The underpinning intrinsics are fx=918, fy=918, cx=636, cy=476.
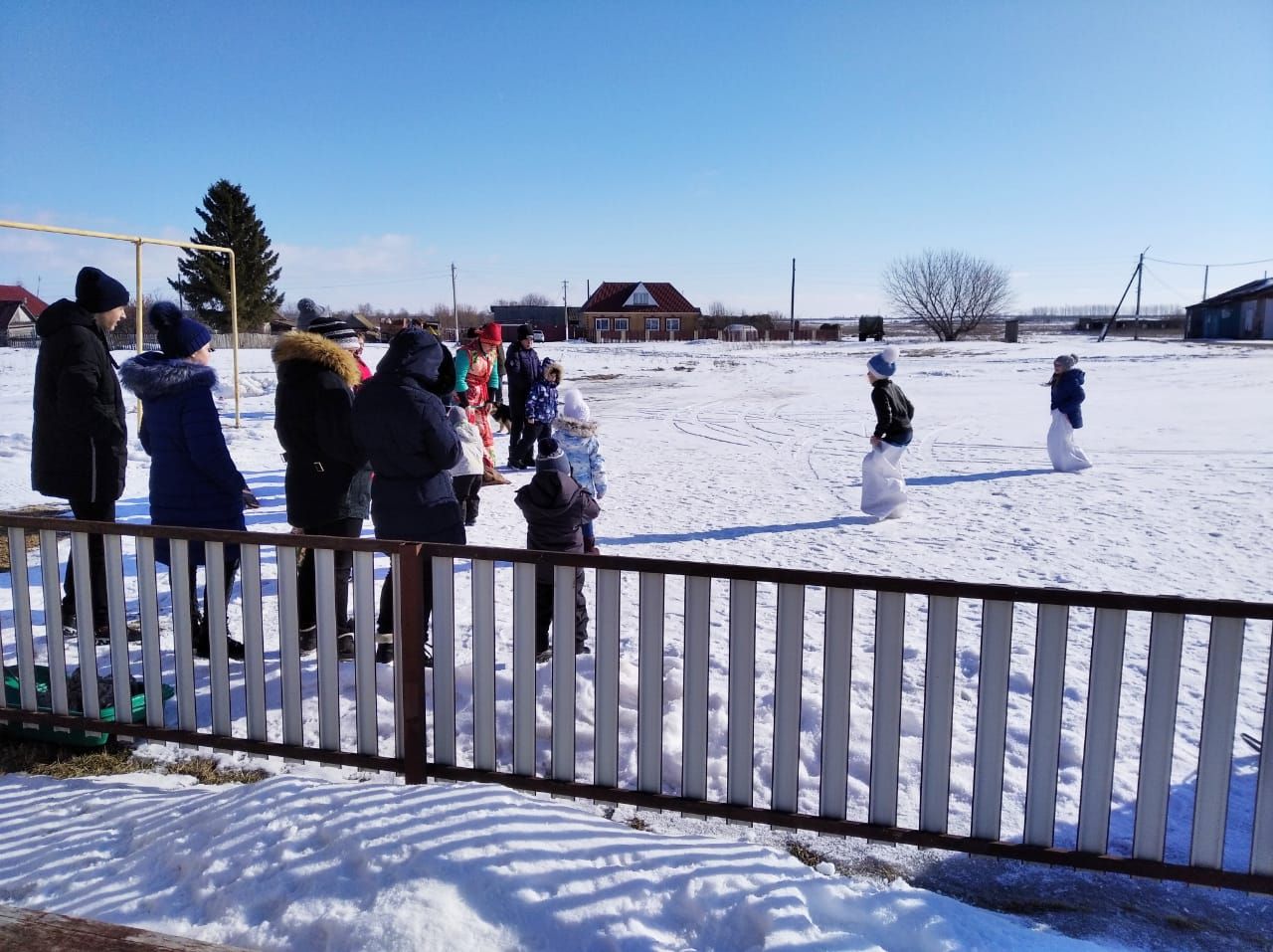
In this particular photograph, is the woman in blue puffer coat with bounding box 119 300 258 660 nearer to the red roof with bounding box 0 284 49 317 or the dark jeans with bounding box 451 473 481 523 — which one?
the dark jeans with bounding box 451 473 481 523

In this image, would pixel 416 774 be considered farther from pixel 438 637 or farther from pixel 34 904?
pixel 34 904

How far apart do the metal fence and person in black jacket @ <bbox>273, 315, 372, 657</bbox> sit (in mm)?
826

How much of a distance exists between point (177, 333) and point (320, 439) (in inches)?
34.9

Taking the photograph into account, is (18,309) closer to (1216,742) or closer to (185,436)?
(185,436)

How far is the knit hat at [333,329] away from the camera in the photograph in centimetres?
530

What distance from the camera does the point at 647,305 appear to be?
240 ft

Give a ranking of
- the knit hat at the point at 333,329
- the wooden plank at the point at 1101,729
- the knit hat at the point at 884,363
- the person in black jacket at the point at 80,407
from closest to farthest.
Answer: the wooden plank at the point at 1101,729 → the person in black jacket at the point at 80,407 → the knit hat at the point at 333,329 → the knit hat at the point at 884,363

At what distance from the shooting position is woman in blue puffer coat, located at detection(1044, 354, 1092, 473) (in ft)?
36.0

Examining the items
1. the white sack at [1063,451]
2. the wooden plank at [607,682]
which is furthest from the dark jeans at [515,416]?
the wooden plank at [607,682]

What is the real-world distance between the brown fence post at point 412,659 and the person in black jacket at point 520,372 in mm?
7271

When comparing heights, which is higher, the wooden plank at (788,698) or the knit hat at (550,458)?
the knit hat at (550,458)

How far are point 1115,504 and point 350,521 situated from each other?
25.8 ft

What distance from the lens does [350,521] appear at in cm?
488

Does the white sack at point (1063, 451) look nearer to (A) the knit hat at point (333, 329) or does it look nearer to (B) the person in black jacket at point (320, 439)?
(A) the knit hat at point (333, 329)
